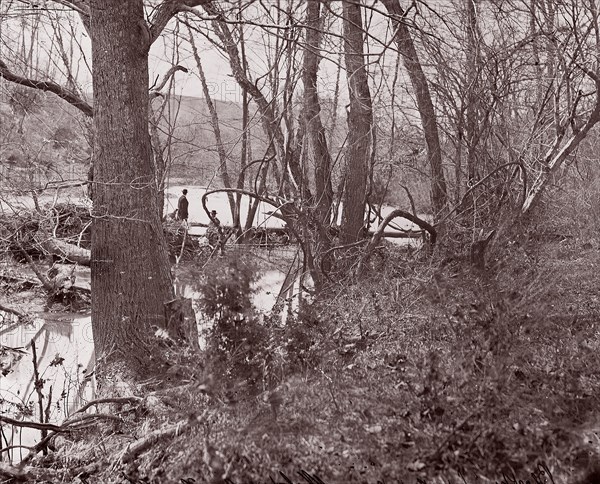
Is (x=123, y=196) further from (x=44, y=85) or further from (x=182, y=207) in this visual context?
(x=182, y=207)

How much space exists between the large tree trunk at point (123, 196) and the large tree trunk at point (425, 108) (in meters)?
4.51

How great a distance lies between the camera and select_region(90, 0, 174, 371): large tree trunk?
7.90m

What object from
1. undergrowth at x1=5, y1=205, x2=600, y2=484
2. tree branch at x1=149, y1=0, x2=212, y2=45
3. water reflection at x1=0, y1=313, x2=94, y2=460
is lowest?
water reflection at x1=0, y1=313, x2=94, y2=460

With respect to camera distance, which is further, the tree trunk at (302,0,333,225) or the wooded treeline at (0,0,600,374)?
the tree trunk at (302,0,333,225)

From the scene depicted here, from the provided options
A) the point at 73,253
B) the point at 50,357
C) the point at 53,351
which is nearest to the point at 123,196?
the point at 50,357

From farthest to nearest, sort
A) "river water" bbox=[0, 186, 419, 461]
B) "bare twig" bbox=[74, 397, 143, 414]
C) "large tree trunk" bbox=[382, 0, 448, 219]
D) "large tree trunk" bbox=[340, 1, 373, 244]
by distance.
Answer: "large tree trunk" bbox=[340, 1, 373, 244]
"large tree trunk" bbox=[382, 0, 448, 219]
"river water" bbox=[0, 186, 419, 461]
"bare twig" bbox=[74, 397, 143, 414]

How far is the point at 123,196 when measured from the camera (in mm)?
8117

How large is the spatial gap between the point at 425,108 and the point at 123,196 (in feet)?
19.2

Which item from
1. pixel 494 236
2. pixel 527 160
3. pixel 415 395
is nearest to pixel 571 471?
pixel 415 395

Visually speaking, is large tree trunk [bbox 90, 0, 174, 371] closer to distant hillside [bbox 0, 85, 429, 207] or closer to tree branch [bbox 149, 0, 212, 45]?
tree branch [bbox 149, 0, 212, 45]

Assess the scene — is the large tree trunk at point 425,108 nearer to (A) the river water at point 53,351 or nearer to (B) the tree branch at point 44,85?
(A) the river water at point 53,351

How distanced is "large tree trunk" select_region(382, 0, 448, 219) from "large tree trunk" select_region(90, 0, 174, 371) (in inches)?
178

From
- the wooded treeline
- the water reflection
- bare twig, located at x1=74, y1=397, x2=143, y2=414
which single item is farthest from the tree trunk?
bare twig, located at x1=74, y1=397, x2=143, y2=414

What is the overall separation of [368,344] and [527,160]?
5592 millimetres
